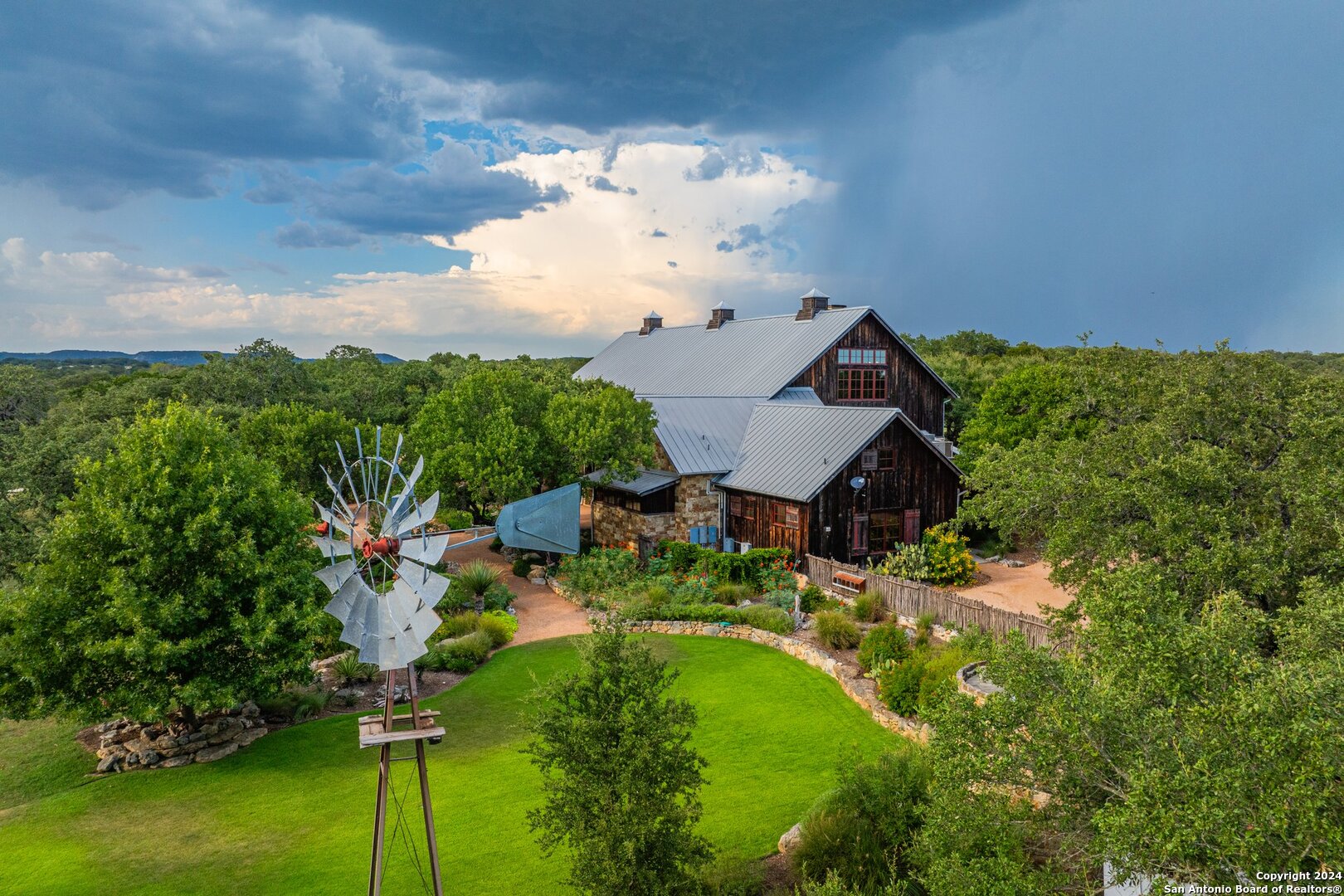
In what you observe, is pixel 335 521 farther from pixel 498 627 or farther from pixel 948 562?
pixel 948 562

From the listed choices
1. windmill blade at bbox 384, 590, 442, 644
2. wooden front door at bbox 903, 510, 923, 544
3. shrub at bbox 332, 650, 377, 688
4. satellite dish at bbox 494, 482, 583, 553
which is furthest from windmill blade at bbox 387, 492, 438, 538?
wooden front door at bbox 903, 510, 923, 544

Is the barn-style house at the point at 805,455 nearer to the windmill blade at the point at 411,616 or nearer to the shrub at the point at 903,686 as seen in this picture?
the shrub at the point at 903,686

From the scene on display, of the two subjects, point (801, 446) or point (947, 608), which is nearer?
point (947, 608)

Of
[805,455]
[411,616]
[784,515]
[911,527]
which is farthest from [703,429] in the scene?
[411,616]

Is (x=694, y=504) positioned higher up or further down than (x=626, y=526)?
higher up

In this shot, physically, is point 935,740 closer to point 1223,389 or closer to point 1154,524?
point 1154,524

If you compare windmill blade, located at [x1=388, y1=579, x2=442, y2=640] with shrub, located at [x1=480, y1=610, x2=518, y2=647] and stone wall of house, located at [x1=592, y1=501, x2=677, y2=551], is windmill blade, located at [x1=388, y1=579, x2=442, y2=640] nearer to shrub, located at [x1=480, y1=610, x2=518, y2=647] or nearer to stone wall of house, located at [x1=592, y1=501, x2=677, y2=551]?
shrub, located at [x1=480, y1=610, x2=518, y2=647]

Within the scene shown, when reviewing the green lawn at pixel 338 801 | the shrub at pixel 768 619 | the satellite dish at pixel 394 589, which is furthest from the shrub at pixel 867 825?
the shrub at pixel 768 619
